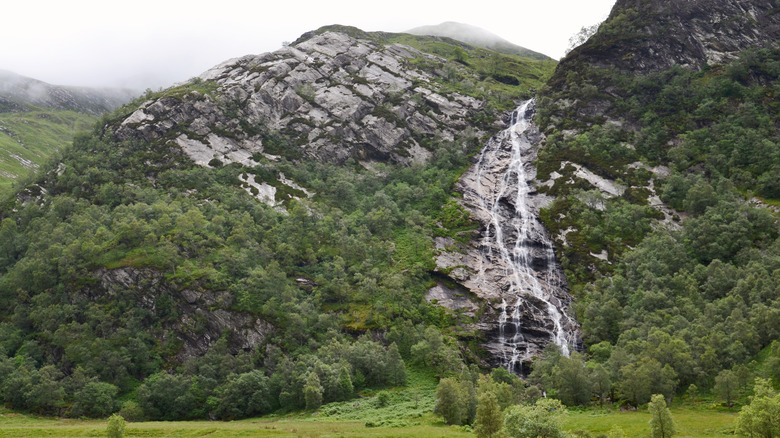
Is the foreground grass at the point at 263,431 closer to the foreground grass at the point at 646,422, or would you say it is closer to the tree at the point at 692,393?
the foreground grass at the point at 646,422

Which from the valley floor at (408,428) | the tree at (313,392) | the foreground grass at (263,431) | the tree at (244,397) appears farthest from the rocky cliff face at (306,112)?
the valley floor at (408,428)

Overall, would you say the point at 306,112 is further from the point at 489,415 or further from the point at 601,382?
the point at 489,415

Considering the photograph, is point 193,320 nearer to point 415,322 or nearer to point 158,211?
point 158,211

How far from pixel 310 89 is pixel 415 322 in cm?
10609

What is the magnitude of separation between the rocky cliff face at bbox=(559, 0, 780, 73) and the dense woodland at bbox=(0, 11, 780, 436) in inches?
745

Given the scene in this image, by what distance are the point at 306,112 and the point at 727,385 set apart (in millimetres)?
137370

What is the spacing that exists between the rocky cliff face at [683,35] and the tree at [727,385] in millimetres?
135630

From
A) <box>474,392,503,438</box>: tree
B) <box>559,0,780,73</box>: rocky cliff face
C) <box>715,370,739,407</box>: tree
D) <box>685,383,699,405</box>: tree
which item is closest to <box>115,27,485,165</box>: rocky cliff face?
<box>559,0,780,73</box>: rocky cliff face

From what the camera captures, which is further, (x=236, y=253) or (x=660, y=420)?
(x=236, y=253)

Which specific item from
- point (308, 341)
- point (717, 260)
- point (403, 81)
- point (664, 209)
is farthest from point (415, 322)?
point (403, 81)

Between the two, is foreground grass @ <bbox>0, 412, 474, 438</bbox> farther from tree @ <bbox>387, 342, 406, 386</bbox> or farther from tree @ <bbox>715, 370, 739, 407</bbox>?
tree @ <bbox>715, 370, 739, 407</bbox>

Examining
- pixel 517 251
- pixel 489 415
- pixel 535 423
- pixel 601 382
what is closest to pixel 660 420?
pixel 489 415

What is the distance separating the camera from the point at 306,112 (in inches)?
6407

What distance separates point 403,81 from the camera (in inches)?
7480
